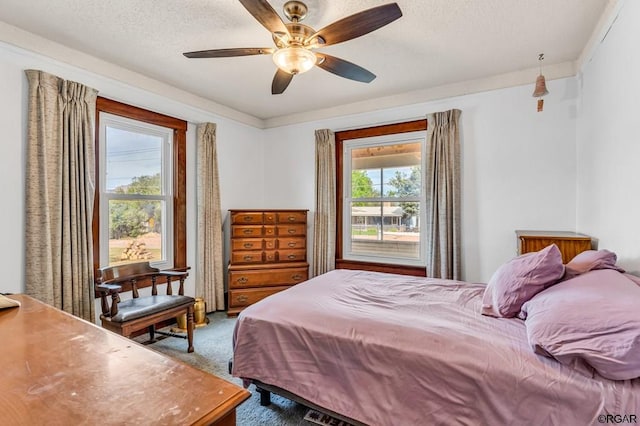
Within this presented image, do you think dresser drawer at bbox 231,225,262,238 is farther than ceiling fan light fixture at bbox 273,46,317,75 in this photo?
Yes

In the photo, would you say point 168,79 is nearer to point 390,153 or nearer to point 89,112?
point 89,112

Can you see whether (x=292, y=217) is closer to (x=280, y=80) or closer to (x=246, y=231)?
(x=246, y=231)

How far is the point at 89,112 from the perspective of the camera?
9.13ft

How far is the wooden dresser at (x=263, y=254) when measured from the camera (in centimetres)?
380

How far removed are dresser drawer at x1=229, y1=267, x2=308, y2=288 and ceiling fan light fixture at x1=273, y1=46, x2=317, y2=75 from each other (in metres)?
2.49

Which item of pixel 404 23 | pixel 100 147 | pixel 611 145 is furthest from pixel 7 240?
pixel 611 145

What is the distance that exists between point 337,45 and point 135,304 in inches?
108

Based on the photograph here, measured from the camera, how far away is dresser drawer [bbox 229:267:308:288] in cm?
379

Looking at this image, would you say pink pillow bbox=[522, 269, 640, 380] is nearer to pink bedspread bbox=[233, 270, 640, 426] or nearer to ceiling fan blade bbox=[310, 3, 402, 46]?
pink bedspread bbox=[233, 270, 640, 426]

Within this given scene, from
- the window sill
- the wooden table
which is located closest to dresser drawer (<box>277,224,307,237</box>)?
the window sill

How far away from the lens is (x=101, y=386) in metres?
0.75

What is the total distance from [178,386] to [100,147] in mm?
3051

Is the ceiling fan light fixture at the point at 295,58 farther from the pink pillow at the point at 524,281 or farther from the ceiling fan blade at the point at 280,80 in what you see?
the pink pillow at the point at 524,281

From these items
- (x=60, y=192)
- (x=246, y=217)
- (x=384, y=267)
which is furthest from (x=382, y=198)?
(x=60, y=192)
